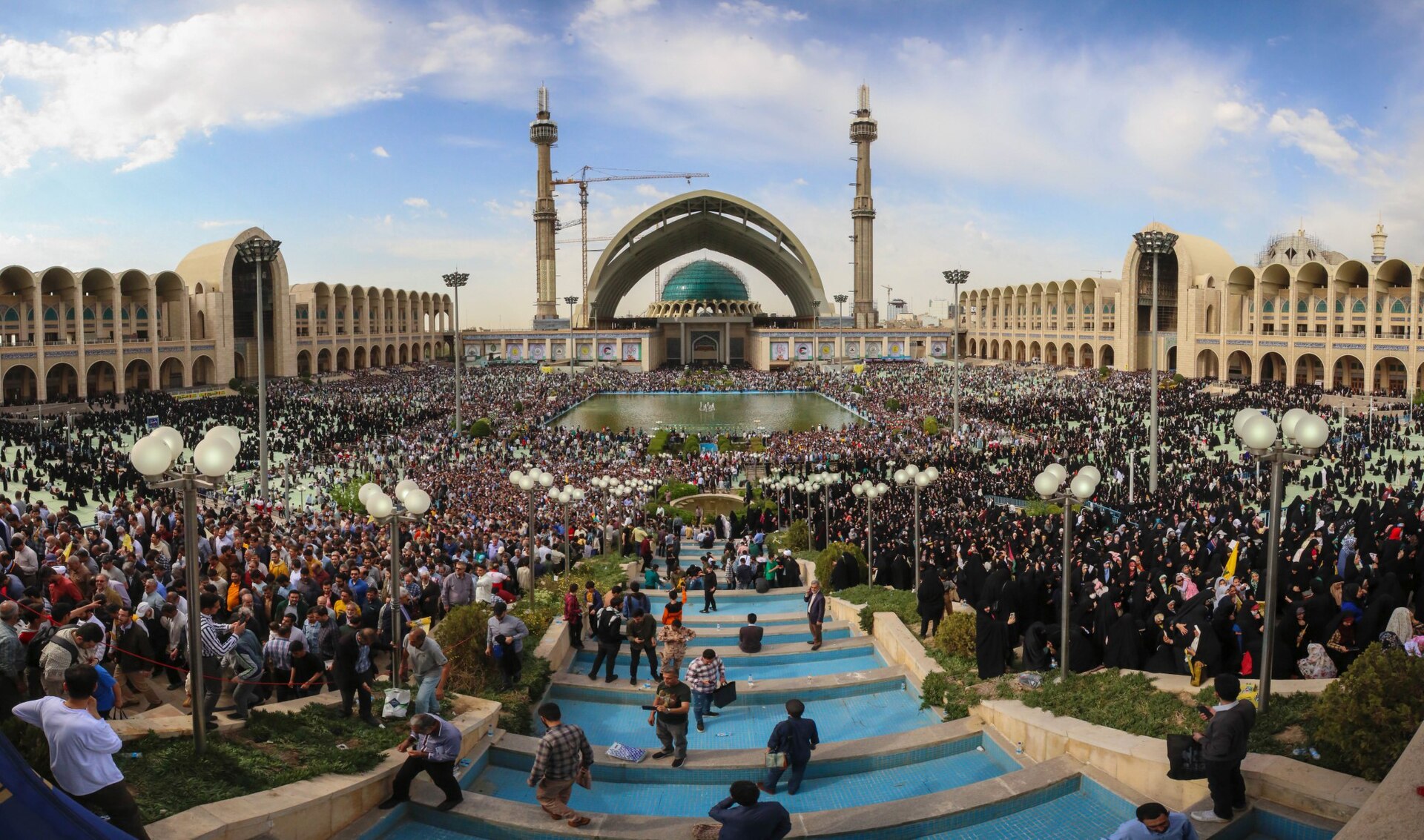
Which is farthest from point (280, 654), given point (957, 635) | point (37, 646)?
point (957, 635)

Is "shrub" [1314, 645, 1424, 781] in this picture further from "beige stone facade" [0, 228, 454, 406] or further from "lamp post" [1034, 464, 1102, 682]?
"beige stone facade" [0, 228, 454, 406]

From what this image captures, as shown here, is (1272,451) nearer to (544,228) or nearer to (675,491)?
(675,491)

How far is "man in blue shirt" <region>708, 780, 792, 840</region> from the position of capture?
3.80 meters

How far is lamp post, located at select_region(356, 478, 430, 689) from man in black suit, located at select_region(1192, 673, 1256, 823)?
425 cm

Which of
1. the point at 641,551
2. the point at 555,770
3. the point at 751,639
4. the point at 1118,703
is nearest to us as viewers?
the point at 555,770

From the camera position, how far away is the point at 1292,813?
4109 mm

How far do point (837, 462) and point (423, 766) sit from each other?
16468 mm

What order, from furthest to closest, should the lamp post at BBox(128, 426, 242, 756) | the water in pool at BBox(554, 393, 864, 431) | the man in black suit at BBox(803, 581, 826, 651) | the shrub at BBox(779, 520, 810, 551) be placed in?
the water in pool at BBox(554, 393, 864, 431)
the shrub at BBox(779, 520, 810, 551)
the man in black suit at BBox(803, 581, 826, 651)
the lamp post at BBox(128, 426, 242, 756)

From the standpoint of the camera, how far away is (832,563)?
1017cm

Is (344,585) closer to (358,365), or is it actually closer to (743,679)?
(743,679)

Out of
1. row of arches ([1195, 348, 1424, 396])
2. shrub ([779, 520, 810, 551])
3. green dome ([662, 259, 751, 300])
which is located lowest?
shrub ([779, 520, 810, 551])

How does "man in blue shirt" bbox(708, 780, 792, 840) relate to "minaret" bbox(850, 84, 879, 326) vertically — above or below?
below

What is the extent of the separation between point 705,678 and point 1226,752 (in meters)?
2.92

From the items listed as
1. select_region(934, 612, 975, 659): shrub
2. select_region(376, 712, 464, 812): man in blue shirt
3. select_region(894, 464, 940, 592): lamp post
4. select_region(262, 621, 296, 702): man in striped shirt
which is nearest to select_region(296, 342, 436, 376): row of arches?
select_region(894, 464, 940, 592): lamp post
